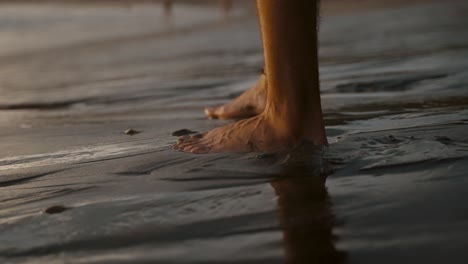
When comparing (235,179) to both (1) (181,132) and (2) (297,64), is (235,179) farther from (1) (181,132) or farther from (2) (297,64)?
(1) (181,132)

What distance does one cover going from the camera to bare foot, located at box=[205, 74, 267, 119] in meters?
3.33

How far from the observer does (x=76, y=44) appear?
32.8 feet

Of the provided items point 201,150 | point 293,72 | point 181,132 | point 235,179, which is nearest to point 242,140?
point 201,150

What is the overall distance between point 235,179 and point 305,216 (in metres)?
0.39

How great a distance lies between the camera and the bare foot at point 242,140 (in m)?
2.16

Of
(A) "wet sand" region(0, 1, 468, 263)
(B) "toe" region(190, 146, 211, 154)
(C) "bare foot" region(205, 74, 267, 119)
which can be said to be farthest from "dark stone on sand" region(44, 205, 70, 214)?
(C) "bare foot" region(205, 74, 267, 119)

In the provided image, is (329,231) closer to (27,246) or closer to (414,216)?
(414,216)

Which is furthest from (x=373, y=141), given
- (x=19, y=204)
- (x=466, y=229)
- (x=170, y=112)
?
(x=170, y=112)

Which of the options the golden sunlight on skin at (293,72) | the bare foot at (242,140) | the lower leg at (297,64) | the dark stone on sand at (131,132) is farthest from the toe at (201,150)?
the dark stone on sand at (131,132)

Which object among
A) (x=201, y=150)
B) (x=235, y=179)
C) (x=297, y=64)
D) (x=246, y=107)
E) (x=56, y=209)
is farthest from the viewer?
(x=246, y=107)

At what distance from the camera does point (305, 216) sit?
148 centimetres

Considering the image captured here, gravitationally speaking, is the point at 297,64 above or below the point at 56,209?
above

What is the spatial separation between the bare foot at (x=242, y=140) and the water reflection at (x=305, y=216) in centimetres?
25

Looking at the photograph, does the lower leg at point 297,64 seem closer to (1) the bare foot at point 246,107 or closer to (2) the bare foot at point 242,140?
(2) the bare foot at point 242,140
